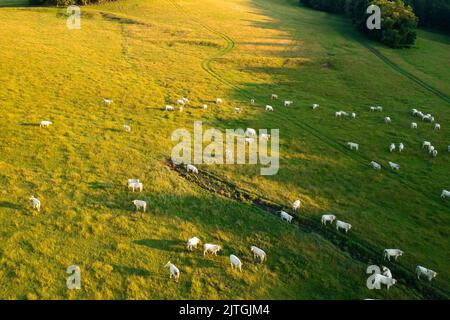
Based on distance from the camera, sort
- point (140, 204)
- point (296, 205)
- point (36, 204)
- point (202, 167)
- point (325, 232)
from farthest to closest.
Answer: point (202, 167) → point (296, 205) → point (140, 204) → point (325, 232) → point (36, 204)

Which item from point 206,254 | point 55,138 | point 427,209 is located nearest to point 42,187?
point 55,138

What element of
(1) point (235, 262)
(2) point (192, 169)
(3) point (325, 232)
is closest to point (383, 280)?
(3) point (325, 232)

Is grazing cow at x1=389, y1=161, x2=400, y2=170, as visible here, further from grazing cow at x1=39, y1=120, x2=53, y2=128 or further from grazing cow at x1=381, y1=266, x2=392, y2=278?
grazing cow at x1=39, y1=120, x2=53, y2=128

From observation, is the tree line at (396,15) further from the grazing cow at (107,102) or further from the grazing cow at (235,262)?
the grazing cow at (235,262)

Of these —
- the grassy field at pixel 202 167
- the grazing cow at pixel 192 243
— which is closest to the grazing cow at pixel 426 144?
the grassy field at pixel 202 167

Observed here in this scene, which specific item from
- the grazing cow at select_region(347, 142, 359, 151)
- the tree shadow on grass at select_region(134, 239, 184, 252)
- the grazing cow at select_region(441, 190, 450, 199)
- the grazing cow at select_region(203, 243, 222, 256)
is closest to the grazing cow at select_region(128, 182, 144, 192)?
the tree shadow on grass at select_region(134, 239, 184, 252)

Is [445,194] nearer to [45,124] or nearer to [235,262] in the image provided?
[235,262]
